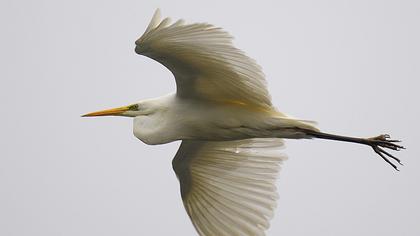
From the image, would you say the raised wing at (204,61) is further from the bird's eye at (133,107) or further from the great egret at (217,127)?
the bird's eye at (133,107)

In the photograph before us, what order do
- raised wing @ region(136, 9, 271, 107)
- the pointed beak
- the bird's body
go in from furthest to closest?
the pointed beak → the bird's body → raised wing @ region(136, 9, 271, 107)

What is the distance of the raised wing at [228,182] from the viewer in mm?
6516

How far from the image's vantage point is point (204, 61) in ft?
18.1

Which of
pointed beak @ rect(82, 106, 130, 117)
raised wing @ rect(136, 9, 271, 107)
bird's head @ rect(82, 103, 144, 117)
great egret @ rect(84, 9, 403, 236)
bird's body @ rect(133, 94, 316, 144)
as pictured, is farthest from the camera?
pointed beak @ rect(82, 106, 130, 117)

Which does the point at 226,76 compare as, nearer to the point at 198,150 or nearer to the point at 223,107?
the point at 223,107

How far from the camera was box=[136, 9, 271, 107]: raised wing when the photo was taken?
5.06 m

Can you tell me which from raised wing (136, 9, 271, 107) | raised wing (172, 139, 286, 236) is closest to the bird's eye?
raised wing (136, 9, 271, 107)

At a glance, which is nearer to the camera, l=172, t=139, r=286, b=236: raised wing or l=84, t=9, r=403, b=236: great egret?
l=84, t=9, r=403, b=236: great egret

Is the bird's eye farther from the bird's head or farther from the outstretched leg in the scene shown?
the outstretched leg

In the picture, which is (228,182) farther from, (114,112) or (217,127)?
(114,112)

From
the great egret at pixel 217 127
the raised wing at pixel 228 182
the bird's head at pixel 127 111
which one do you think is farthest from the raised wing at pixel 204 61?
the raised wing at pixel 228 182

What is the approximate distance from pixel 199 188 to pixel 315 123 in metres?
1.33

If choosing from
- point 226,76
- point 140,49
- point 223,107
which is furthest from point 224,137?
point 140,49

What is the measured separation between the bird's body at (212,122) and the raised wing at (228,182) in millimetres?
620
